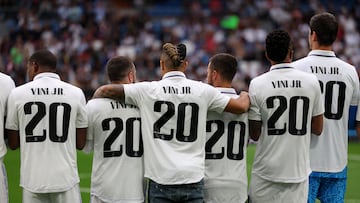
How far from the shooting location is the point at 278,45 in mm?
8133

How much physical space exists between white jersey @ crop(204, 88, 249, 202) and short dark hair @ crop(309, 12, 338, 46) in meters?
1.18

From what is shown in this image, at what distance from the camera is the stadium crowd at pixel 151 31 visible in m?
25.6

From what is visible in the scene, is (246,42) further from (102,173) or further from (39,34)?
(102,173)

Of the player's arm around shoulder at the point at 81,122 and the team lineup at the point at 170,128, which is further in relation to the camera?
the player's arm around shoulder at the point at 81,122

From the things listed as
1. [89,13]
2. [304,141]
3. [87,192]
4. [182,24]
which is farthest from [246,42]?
[304,141]

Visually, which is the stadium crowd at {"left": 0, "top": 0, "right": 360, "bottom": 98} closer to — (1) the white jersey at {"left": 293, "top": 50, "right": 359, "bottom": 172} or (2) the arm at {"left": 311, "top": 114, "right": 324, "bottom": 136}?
(1) the white jersey at {"left": 293, "top": 50, "right": 359, "bottom": 172}

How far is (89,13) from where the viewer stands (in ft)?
92.6

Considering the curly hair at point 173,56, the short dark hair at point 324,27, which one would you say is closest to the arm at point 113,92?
the curly hair at point 173,56

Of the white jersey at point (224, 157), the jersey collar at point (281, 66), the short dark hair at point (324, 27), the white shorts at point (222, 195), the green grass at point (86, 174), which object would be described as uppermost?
the short dark hair at point (324, 27)

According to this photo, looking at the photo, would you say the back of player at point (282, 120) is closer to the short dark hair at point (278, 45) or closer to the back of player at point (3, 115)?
the short dark hair at point (278, 45)

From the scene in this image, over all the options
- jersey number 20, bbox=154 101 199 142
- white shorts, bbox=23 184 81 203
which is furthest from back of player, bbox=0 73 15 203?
jersey number 20, bbox=154 101 199 142

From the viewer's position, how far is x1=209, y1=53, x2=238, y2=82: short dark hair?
8.08 metres

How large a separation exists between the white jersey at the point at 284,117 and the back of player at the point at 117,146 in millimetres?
1132

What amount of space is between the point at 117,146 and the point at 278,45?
1792 millimetres
